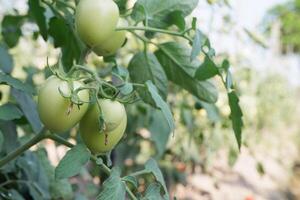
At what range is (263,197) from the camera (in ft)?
14.6

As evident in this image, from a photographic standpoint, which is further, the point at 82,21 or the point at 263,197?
the point at 263,197

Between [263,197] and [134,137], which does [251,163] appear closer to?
[263,197]

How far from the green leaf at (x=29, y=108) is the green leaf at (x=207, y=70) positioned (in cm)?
26

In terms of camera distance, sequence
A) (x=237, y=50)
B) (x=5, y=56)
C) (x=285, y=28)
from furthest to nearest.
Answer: (x=285, y=28)
(x=237, y=50)
(x=5, y=56)

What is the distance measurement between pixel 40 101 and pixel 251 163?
512cm

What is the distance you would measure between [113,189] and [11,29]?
62 cm

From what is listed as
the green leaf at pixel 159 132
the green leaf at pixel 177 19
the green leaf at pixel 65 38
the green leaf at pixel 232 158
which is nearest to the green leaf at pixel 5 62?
the green leaf at pixel 65 38

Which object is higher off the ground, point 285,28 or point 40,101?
point 40,101

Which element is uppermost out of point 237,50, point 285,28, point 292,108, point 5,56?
point 5,56

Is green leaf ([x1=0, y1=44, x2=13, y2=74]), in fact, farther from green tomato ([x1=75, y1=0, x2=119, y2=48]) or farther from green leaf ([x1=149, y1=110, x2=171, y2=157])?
green leaf ([x1=149, y1=110, x2=171, y2=157])

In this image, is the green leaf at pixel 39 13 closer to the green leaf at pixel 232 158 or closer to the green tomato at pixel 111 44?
the green tomato at pixel 111 44

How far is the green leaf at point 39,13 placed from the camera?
819 mm

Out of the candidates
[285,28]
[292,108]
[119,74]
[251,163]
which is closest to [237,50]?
[119,74]

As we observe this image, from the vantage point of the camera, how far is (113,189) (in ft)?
1.87
